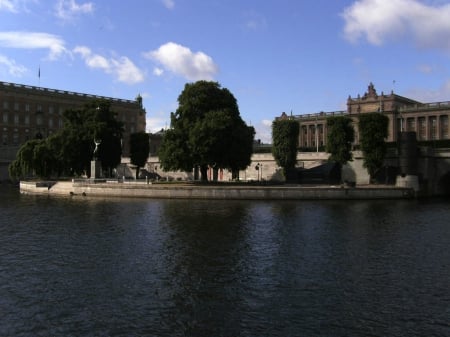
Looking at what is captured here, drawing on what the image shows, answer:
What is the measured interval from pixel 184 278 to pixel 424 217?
→ 1209 inches

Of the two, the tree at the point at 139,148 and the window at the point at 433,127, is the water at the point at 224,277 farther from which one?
the window at the point at 433,127

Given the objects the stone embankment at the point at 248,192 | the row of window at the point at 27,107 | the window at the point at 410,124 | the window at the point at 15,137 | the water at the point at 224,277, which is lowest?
the water at the point at 224,277

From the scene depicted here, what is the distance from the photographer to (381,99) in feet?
517

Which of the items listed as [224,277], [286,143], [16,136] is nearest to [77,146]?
[286,143]

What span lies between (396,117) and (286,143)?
73.6m

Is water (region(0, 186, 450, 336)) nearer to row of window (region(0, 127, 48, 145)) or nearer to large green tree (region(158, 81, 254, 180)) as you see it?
large green tree (region(158, 81, 254, 180))

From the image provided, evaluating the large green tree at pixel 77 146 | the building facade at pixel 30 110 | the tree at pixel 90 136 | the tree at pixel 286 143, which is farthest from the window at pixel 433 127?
the tree at pixel 90 136

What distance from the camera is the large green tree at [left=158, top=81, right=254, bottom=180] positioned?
69250mm

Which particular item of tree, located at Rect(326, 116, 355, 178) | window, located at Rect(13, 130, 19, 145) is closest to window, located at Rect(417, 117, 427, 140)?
tree, located at Rect(326, 116, 355, 178)

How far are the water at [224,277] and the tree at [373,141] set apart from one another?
34.2 meters

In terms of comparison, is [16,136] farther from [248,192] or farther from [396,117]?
[396,117]

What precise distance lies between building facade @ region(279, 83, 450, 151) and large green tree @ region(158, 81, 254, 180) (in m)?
50.8

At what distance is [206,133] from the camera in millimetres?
69062

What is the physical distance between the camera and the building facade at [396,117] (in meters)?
136
